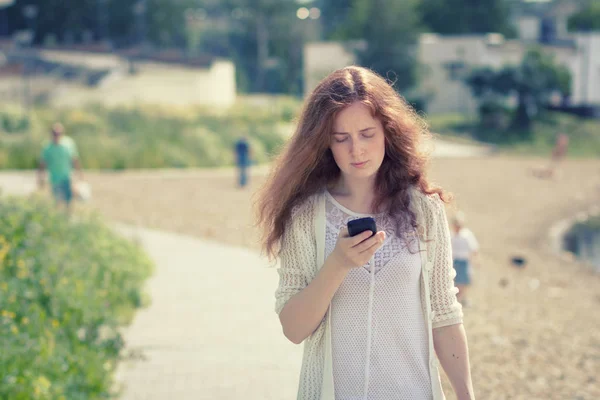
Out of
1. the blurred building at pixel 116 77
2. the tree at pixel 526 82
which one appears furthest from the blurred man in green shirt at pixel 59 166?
the tree at pixel 526 82

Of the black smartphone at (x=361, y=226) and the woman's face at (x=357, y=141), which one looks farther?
the woman's face at (x=357, y=141)

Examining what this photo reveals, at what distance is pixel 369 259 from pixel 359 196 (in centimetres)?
29

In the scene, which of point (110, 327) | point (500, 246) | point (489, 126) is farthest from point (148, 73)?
point (110, 327)

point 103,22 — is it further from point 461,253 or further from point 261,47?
point 461,253

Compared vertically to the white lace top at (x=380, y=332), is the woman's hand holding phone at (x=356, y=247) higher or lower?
higher

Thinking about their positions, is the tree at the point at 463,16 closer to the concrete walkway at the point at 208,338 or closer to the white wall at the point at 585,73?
the white wall at the point at 585,73

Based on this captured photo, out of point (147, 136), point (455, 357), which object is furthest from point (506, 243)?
point (455, 357)

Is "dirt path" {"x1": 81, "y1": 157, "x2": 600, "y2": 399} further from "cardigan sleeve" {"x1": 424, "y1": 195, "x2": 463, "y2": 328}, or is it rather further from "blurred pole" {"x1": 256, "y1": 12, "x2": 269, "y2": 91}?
"blurred pole" {"x1": 256, "y1": 12, "x2": 269, "y2": 91}

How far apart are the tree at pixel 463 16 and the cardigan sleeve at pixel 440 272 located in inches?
2319

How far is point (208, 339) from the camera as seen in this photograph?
23.0 ft

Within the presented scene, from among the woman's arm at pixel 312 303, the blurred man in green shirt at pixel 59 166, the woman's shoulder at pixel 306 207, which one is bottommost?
the blurred man in green shirt at pixel 59 166

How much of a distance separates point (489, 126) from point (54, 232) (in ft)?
117

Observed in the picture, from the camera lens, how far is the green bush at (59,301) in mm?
4773

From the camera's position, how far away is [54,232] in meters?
8.49
